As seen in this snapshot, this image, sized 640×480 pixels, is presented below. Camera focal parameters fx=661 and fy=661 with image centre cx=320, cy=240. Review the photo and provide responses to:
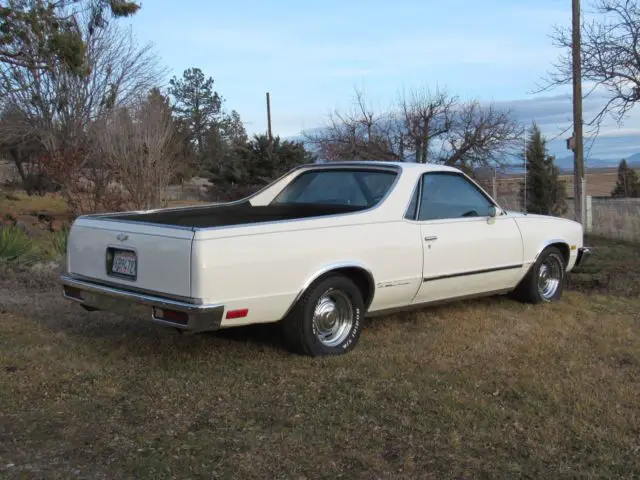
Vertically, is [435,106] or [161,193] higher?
[435,106]

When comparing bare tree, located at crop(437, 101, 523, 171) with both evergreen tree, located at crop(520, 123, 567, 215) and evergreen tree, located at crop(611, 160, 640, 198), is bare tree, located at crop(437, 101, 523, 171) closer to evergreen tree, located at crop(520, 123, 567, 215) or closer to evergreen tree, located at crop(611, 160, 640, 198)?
evergreen tree, located at crop(520, 123, 567, 215)

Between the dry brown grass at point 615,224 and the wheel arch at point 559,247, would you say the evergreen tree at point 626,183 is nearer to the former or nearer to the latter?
the dry brown grass at point 615,224

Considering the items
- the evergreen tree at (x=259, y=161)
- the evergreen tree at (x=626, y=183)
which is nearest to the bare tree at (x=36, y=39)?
the evergreen tree at (x=259, y=161)

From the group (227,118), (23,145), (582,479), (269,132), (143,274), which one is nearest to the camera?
(582,479)

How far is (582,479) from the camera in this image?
3.24 metres

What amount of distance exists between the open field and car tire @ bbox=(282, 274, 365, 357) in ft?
0.44

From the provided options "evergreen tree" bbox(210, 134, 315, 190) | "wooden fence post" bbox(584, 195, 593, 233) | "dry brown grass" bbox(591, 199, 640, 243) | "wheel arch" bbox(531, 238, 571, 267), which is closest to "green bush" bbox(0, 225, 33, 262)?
"wheel arch" bbox(531, 238, 571, 267)

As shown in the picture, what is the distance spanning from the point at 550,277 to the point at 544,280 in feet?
0.37

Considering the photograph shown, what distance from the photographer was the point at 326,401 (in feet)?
14.0

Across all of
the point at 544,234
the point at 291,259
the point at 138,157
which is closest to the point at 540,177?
the point at 138,157

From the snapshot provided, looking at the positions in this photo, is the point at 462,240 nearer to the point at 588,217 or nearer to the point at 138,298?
the point at 138,298

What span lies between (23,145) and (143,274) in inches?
1071

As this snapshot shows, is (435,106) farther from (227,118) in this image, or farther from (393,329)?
(227,118)

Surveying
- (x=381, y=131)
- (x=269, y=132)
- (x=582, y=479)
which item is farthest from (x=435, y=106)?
(x=582, y=479)
